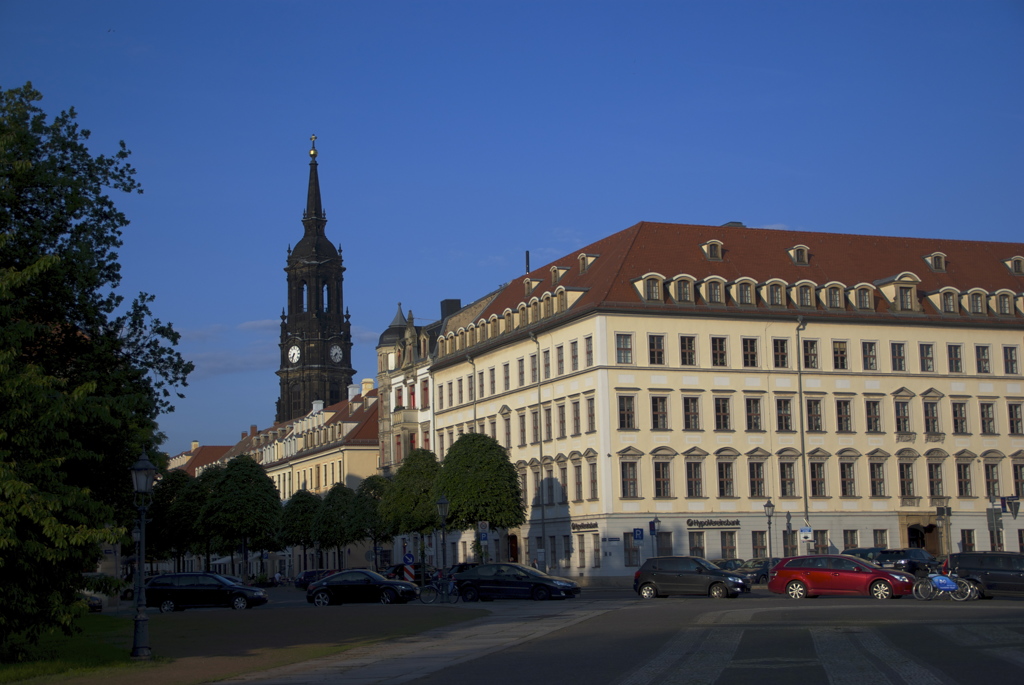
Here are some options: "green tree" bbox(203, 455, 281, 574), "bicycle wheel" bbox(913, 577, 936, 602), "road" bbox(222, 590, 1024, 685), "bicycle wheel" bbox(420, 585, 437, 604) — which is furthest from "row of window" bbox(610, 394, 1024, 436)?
"road" bbox(222, 590, 1024, 685)

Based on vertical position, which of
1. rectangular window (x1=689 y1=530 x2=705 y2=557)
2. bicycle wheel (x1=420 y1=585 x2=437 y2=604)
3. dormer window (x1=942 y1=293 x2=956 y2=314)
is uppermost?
dormer window (x1=942 y1=293 x2=956 y2=314)

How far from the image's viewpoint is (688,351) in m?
68.9

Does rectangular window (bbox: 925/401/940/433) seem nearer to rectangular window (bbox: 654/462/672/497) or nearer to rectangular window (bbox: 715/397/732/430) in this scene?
rectangular window (bbox: 715/397/732/430)

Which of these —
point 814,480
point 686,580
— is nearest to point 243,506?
point 814,480

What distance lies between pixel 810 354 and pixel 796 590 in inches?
1199

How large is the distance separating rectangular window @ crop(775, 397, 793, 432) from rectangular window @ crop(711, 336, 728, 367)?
12.1ft

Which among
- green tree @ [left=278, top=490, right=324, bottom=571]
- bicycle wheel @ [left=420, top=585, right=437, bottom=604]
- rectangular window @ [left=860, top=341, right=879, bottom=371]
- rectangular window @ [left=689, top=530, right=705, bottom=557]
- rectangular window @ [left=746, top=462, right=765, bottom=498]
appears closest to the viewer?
bicycle wheel @ [left=420, top=585, right=437, bottom=604]

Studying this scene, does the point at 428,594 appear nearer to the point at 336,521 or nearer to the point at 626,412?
the point at 626,412

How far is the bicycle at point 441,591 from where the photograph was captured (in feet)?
155

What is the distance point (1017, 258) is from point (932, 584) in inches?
1882

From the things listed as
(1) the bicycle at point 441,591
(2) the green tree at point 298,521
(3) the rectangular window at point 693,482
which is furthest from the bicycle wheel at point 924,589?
(2) the green tree at point 298,521

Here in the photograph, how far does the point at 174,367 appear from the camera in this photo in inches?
1447

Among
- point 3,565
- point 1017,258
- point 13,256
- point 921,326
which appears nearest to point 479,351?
point 921,326

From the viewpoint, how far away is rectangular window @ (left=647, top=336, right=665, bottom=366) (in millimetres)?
68250
